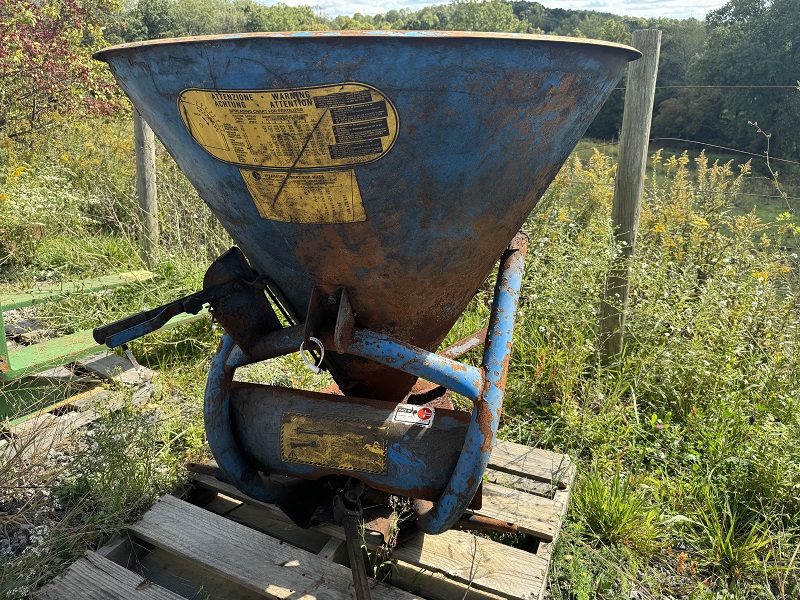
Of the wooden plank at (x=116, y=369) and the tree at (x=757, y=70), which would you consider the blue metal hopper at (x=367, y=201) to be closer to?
the wooden plank at (x=116, y=369)

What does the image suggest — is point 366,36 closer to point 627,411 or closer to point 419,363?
point 419,363

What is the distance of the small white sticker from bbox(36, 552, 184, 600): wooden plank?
99 centimetres

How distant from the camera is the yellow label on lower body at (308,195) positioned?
1.38 meters

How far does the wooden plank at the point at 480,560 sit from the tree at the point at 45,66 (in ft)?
23.0

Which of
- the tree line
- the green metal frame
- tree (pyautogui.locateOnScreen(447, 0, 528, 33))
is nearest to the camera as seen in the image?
the green metal frame

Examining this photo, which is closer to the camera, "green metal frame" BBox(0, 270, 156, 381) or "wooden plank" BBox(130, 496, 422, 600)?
"wooden plank" BBox(130, 496, 422, 600)

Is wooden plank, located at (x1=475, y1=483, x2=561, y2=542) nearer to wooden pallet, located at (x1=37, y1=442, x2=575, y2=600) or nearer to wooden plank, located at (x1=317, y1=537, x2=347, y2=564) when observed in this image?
wooden pallet, located at (x1=37, y1=442, x2=575, y2=600)

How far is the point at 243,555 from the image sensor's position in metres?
1.99

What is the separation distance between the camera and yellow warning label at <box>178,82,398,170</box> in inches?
48.6

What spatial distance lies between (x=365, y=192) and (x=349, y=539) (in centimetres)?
111

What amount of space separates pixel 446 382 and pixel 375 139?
2.27ft

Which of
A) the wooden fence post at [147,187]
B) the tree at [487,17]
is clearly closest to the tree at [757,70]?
the tree at [487,17]

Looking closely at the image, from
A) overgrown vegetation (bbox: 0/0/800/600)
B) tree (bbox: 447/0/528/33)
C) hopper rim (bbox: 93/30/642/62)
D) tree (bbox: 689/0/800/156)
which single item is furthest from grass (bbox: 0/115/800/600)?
tree (bbox: 447/0/528/33)

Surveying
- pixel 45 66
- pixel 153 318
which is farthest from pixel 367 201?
A: pixel 45 66
